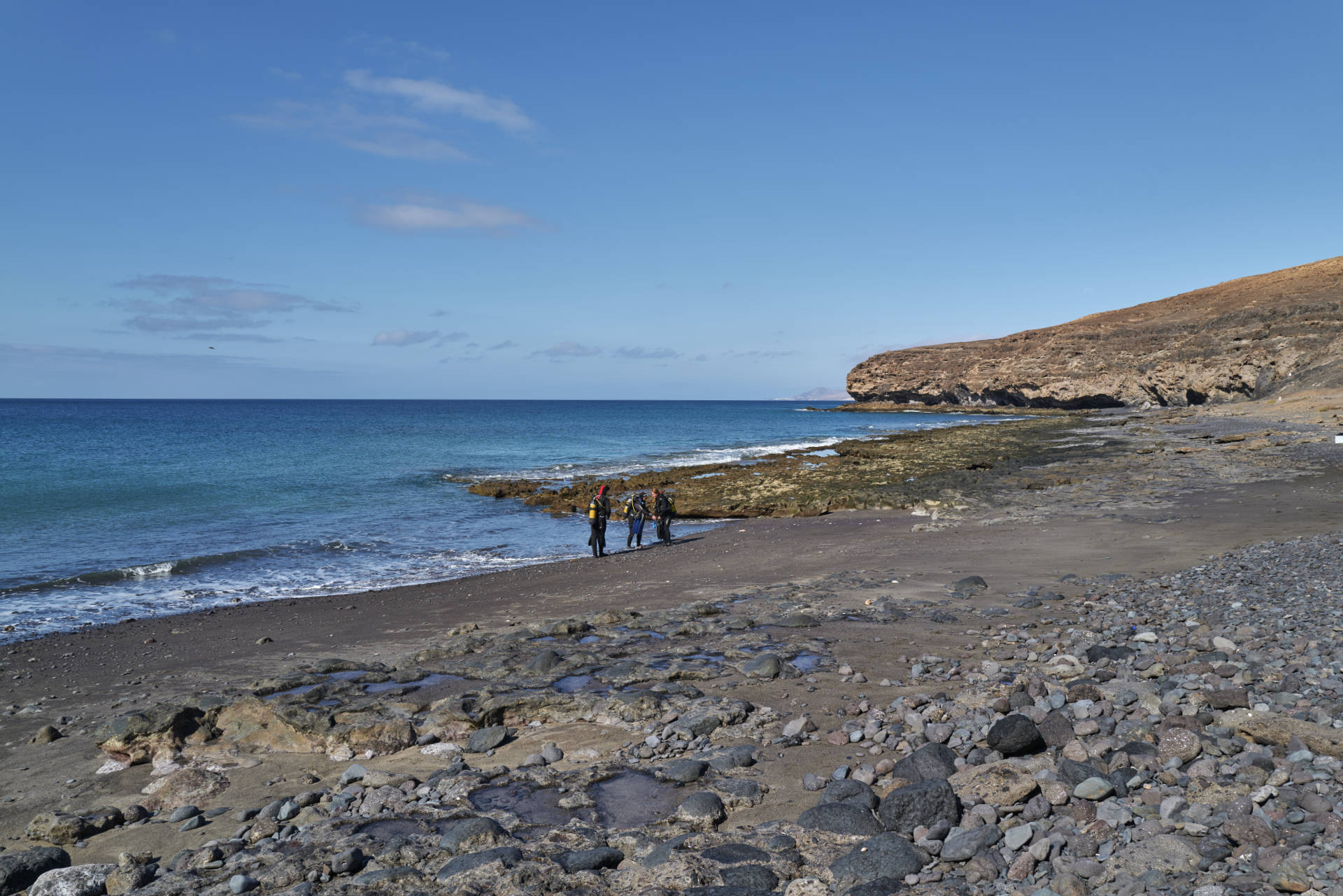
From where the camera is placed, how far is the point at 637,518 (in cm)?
2312

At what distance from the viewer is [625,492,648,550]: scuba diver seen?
75.0 feet

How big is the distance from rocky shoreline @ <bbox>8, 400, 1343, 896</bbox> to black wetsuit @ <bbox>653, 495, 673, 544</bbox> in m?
10.5

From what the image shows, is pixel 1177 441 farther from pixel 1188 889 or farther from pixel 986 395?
pixel 986 395

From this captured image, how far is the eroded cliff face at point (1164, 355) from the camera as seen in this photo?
84.5m

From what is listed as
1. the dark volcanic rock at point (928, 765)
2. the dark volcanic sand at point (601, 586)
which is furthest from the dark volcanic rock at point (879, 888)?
the dark volcanic sand at point (601, 586)

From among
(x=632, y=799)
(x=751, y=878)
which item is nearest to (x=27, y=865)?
(x=632, y=799)

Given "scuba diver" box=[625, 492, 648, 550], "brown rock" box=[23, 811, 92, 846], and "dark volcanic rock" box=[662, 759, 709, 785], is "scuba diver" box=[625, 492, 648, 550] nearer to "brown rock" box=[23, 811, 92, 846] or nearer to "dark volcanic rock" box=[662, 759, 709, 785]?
"dark volcanic rock" box=[662, 759, 709, 785]

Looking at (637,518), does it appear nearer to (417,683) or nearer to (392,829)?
(417,683)

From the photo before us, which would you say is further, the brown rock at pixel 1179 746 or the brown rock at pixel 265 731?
the brown rock at pixel 265 731

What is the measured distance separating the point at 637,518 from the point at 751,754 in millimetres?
16691

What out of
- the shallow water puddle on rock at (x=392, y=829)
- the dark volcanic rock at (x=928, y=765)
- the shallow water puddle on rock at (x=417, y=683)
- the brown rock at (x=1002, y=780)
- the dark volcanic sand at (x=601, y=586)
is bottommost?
the dark volcanic sand at (x=601, y=586)

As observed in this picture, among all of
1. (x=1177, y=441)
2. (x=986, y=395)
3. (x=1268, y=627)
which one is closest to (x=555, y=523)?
(x=1268, y=627)

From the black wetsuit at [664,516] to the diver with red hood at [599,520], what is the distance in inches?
90.8

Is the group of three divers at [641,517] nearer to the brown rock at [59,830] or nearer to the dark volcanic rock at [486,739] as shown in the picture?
the dark volcanic rock at [486,739]
